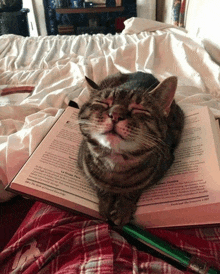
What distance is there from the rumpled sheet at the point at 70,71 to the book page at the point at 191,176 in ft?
0.67

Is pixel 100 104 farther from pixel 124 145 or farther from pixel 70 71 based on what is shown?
pixel 70 71

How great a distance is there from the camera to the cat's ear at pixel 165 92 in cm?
63

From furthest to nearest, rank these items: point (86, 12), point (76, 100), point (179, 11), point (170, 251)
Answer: point (86, 12) < point (179, 11) < point (76, 100) < point (170, 251)

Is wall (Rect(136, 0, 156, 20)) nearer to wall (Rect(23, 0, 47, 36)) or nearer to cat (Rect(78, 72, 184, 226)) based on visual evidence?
wall (Rect(23, 0, 47, 36))

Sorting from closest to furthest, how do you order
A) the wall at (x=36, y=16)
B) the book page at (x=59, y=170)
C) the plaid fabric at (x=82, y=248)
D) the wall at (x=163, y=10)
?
1. the plaid fabric at (x=82, y=248)
2. the book page at (x=59, y=170)
3. the wall at (x=163, y=10)
4. the wall at (x=36, y=16)

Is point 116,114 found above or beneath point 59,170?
above

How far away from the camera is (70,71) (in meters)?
1.29

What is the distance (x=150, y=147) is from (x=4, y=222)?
0.50 meters

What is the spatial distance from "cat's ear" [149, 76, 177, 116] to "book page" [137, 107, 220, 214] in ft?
0.56

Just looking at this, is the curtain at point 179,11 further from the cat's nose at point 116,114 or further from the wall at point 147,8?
the cat's nose at point 116,114

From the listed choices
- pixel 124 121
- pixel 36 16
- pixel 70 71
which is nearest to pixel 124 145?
pixel 124 121

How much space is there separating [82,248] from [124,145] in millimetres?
277

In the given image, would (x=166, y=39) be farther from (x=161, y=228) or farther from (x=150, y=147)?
(x=161, y=228)

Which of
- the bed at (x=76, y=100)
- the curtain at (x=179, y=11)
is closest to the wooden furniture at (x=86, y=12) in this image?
the curtain at (x=179, y=11)
